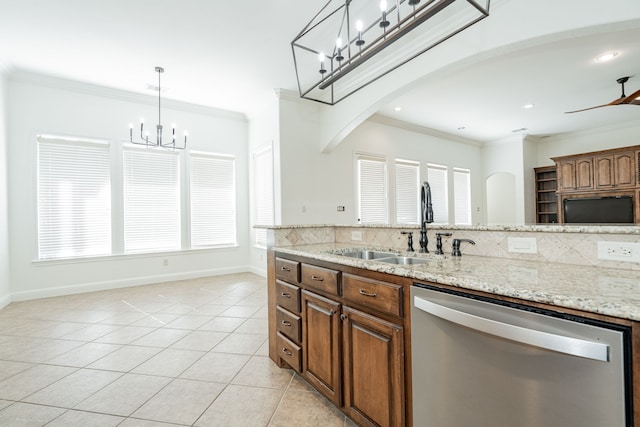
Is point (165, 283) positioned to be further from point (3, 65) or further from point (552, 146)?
point (552, 146)

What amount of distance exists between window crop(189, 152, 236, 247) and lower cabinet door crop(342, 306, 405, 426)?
465 cm

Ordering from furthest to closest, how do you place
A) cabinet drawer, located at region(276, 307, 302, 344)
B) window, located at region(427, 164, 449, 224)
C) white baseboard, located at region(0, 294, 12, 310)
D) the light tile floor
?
window, located at region(427, 164, 449, 224) → white baseboard, located at region(0, 294, 12, 310) → cabinet drawer, located at region(276, 307, 302, 344) → the light tile floor

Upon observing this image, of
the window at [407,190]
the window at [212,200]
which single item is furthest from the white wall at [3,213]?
the window at [407,190]

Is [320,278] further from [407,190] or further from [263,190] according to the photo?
[407,190]

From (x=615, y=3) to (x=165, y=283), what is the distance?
631cm

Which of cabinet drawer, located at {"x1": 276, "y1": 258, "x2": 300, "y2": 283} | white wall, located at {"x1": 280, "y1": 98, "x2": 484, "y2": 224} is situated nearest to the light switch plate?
cabinet drawer, located at {"x1": 276, "y1": 258, "x2": 300, "y2": 283}

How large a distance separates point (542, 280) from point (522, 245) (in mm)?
528

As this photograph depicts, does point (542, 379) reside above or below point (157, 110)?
below

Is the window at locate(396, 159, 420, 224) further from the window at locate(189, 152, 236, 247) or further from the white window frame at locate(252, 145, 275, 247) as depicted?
the window at locate(189, 152, 236, 247)

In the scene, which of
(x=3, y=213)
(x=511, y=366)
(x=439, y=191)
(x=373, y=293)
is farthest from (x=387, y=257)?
(x=439, y=191)

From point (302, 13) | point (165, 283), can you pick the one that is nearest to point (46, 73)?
point (165, 283)

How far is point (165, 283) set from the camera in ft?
16.8

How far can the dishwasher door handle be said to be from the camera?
0.78 metres

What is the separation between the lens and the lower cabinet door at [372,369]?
4.34ft
